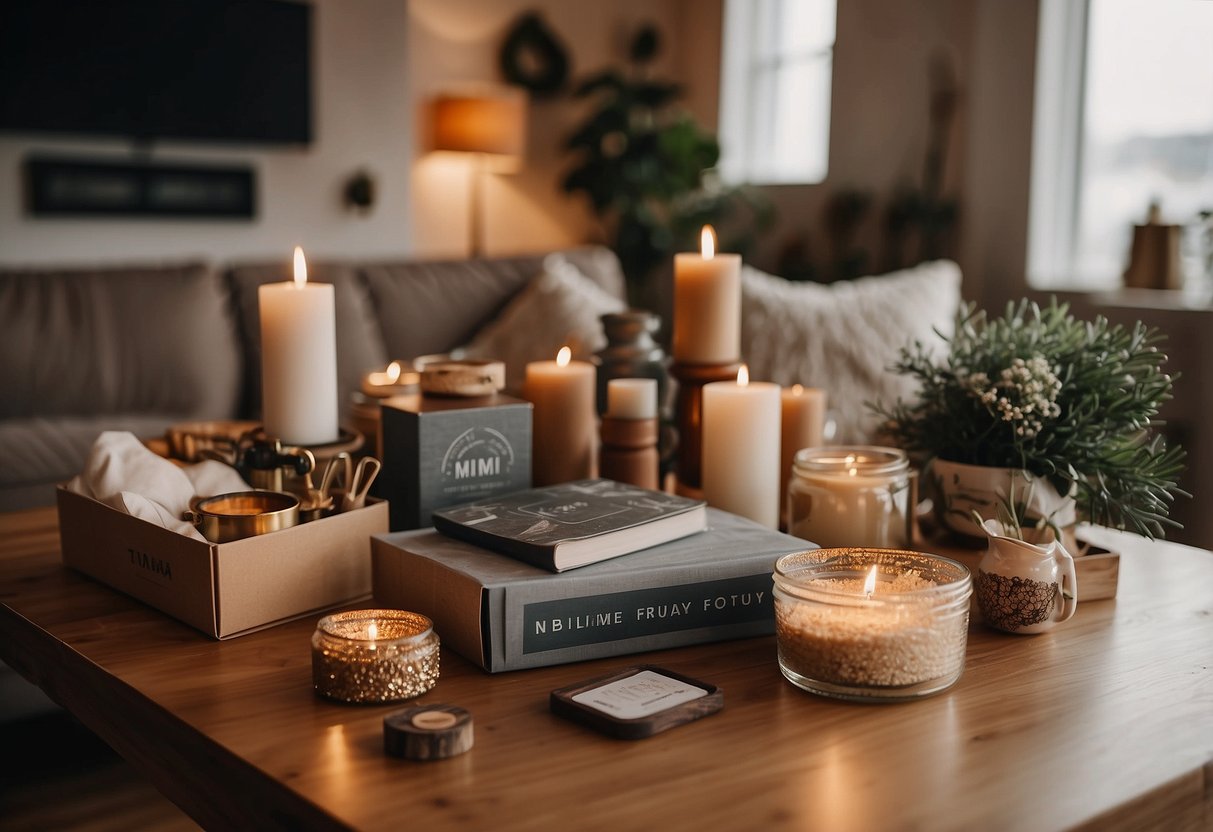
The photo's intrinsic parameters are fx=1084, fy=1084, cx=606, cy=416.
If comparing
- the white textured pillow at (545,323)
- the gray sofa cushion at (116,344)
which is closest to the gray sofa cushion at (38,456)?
the gray sofa cushion at (116,344)

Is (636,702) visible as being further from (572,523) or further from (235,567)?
(235,567)

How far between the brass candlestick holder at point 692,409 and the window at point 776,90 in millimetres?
3366

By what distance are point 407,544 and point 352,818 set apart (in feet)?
1.14

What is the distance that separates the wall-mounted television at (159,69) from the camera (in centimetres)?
373

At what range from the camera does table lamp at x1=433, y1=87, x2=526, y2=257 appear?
4.50m

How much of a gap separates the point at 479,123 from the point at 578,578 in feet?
12.9

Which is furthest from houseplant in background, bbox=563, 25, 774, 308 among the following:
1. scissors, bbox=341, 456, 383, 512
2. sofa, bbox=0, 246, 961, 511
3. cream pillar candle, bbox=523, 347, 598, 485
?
scissors, bbox=341, 456, 383, 512

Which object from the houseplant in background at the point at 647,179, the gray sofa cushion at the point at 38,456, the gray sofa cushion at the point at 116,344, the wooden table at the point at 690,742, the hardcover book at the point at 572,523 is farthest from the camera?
the houseplant in background at the point at 647,179

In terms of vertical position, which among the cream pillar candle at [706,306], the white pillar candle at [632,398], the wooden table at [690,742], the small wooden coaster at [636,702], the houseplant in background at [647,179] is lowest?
the wooden table at [690,742]

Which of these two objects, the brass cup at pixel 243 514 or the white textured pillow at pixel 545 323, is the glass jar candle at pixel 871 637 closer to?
the brass cup at pixel 243 514

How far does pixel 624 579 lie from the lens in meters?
0.88

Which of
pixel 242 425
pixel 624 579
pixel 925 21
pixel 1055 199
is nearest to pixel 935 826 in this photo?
pixel 624 579

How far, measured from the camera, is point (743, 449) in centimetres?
118

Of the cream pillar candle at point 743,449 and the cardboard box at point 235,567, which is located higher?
the cream pillar candle at point 743,449
